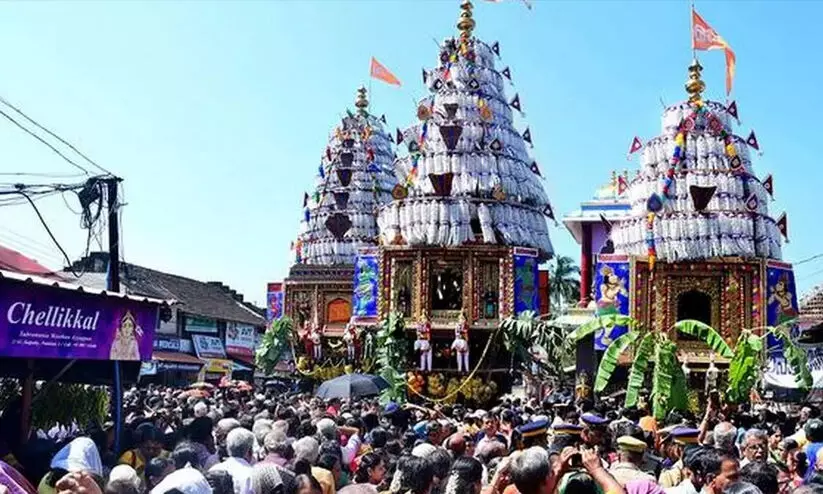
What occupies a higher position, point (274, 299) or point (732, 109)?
point (732, 109)

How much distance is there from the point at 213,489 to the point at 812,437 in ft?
18.4

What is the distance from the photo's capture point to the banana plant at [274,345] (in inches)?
1626

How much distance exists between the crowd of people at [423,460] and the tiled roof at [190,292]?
28.7 metres

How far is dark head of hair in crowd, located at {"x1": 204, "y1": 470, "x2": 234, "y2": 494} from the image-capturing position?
5992 mm

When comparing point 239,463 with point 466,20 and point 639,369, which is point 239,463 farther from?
point 466,20

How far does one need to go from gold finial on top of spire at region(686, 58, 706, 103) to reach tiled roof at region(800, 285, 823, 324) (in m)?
8.86

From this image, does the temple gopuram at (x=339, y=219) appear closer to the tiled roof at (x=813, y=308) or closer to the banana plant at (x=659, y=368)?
the tiled roof at (x=813, y=308)

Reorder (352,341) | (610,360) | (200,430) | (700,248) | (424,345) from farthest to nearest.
→ (352,341) < (424,345) < (700,248) < (610,360) < (200,430)

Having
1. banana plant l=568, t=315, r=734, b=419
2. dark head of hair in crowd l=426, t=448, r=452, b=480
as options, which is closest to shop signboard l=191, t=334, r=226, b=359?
banana plant l=568, t=315, r=734, b=419

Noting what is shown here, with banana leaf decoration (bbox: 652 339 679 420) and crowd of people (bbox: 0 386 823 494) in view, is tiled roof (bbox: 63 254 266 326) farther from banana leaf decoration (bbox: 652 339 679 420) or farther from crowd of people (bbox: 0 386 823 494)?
crowd of people (bbox: 0 386 823 494)

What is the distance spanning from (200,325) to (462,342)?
58.4 ft

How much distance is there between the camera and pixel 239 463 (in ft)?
22.2

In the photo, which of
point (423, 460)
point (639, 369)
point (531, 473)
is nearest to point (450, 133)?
point (639, 369)

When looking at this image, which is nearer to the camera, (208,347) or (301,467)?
(301,467)
